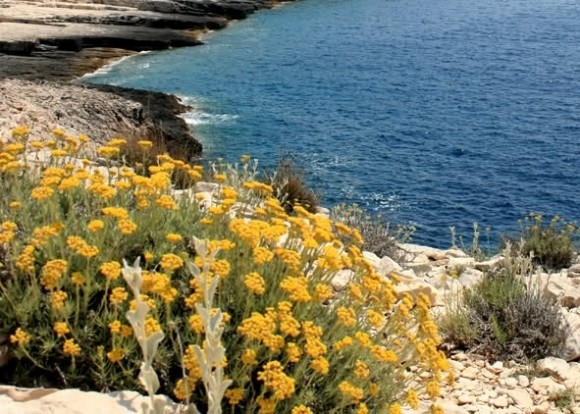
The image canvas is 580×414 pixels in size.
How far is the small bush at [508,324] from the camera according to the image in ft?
18.5

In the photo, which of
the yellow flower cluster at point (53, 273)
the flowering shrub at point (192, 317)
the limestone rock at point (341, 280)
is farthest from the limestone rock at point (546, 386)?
the yellow flower cluster at point (53, 273)

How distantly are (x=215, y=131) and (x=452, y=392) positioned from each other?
54.6 ft

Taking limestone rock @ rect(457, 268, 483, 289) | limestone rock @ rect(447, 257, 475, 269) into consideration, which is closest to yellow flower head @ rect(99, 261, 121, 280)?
limestone rock @ rect(457, 268, 483, 289)

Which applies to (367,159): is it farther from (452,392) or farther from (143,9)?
(143,9)

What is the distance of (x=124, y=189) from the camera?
486 centimetres

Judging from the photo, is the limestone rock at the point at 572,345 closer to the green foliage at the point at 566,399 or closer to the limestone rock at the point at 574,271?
the green foliage at the point at 566,399

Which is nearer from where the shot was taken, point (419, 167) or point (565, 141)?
point (419, 167)

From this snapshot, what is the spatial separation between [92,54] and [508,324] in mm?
27545

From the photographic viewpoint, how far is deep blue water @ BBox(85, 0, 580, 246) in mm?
17125

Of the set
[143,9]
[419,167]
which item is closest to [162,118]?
[419,167]

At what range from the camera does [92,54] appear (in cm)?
3038

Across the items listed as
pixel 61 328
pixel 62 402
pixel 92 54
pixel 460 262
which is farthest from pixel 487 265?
pixel 92 54

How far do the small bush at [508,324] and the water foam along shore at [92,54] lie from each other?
9590 millimetres

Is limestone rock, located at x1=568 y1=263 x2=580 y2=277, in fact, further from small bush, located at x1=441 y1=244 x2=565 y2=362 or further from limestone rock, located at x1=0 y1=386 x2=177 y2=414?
limestone rock, located at x1=0 y1=386 x2=177 y2=414
